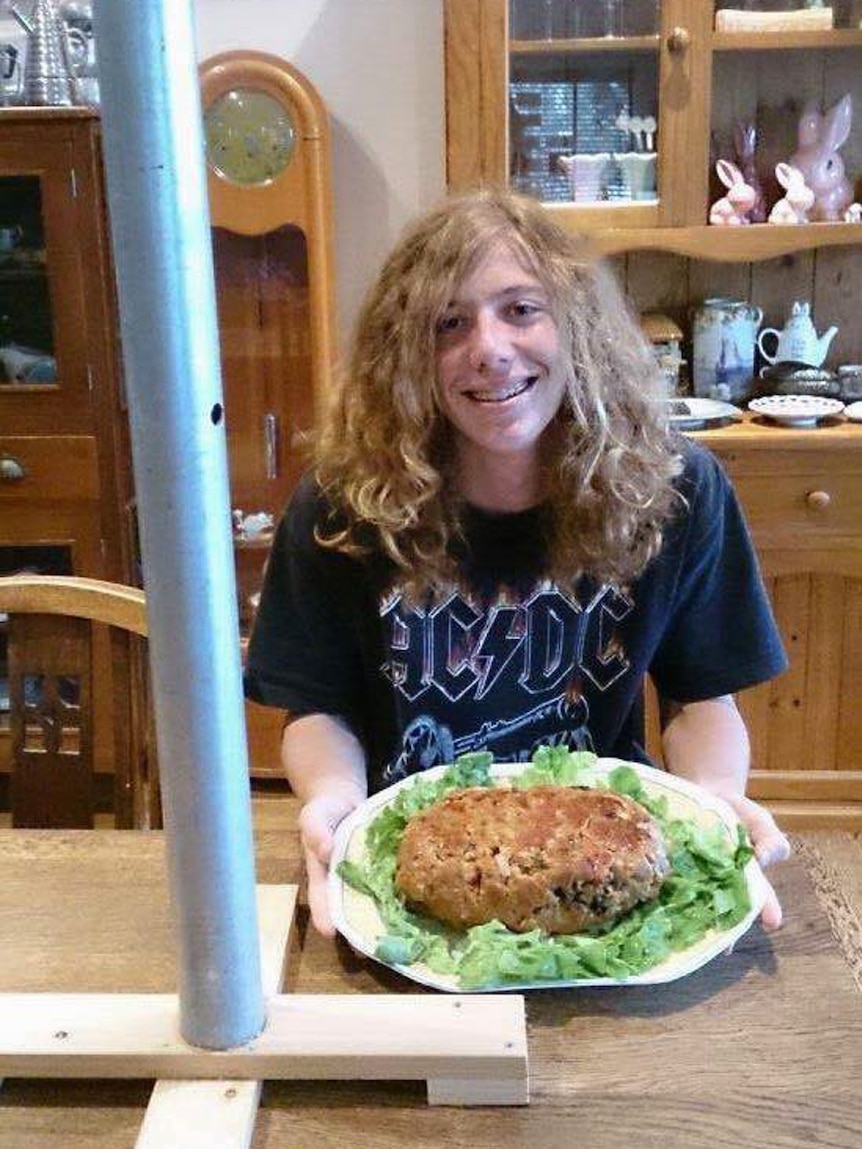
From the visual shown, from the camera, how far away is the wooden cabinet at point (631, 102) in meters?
2.38

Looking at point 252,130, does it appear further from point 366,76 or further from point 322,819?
point 322,819

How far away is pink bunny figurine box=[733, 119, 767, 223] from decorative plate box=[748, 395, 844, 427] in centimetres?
36

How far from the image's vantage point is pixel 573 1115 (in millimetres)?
753

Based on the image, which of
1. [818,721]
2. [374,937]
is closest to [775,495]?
[818,721]

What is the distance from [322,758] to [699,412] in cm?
142

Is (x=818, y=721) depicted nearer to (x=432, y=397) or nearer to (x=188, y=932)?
(x=432, y=397)

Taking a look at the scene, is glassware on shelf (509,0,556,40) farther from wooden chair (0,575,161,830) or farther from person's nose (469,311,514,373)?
wooden chair (0,575,161,830)

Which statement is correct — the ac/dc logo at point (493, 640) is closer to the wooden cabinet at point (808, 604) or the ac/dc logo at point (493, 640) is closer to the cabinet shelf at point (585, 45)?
the wooden cabinet at point (808, 604)

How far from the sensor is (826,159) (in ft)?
8.16

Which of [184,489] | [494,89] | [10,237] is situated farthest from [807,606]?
[184,489]

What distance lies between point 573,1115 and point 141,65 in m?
0.62

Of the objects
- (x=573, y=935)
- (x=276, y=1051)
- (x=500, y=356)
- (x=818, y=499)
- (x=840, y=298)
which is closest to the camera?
(x=276, y=1051)

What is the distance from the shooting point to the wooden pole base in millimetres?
751

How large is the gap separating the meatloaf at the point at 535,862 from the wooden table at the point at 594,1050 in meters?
0.06
